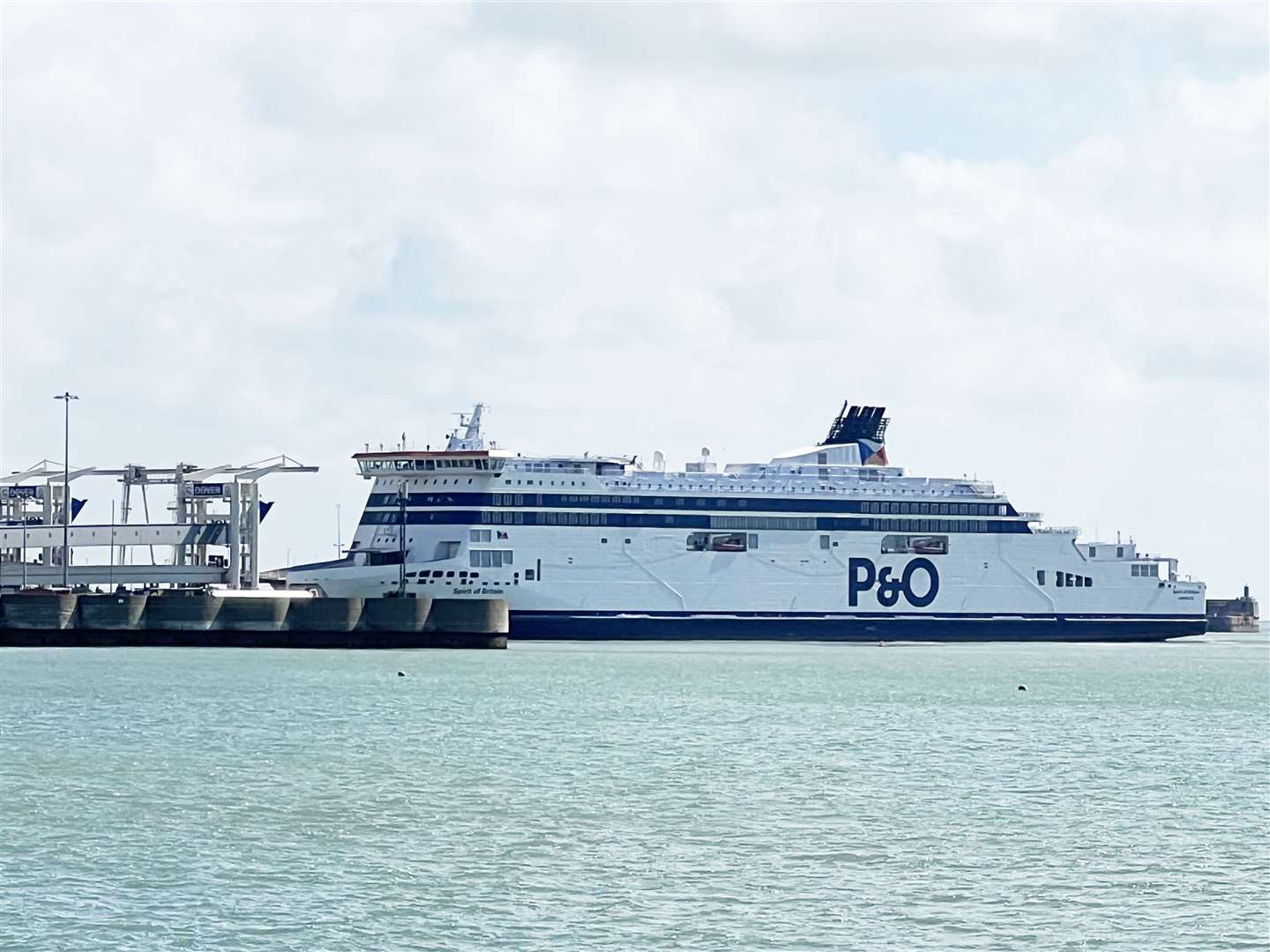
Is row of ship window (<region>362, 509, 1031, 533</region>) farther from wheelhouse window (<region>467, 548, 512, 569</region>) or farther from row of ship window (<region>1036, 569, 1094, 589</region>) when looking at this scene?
row of ship window (<region>1036, 569, 1094, 589</region>)

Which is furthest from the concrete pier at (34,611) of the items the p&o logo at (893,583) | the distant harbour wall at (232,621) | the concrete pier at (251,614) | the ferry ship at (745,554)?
the p&o logo at (893,583)

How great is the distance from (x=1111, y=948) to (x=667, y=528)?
5880cm

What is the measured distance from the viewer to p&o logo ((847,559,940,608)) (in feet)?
268

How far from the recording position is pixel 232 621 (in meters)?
62.2

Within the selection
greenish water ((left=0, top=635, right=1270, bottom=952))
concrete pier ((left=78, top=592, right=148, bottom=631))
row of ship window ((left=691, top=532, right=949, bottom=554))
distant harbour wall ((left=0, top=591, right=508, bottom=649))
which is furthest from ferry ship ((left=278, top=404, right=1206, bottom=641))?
greenish water ((left=0, top=635, right=1270, bottom=952))

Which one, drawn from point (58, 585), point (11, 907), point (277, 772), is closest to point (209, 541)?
point (58, 585)

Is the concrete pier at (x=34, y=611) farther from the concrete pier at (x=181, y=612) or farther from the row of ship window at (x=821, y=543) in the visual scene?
the row of ship window at (x=821, y=543)

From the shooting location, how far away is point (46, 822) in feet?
87.7

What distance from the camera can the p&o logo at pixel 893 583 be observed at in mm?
81625

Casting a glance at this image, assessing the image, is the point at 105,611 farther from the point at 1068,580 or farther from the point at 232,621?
the point at 1068,580

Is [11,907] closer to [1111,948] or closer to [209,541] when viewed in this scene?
[1111,948]

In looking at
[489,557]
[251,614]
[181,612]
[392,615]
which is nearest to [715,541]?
[489,557]

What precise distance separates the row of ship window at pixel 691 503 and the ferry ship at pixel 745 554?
0.22 ft

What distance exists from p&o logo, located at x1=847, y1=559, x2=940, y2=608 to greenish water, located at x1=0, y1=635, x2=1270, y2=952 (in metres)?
29.5
